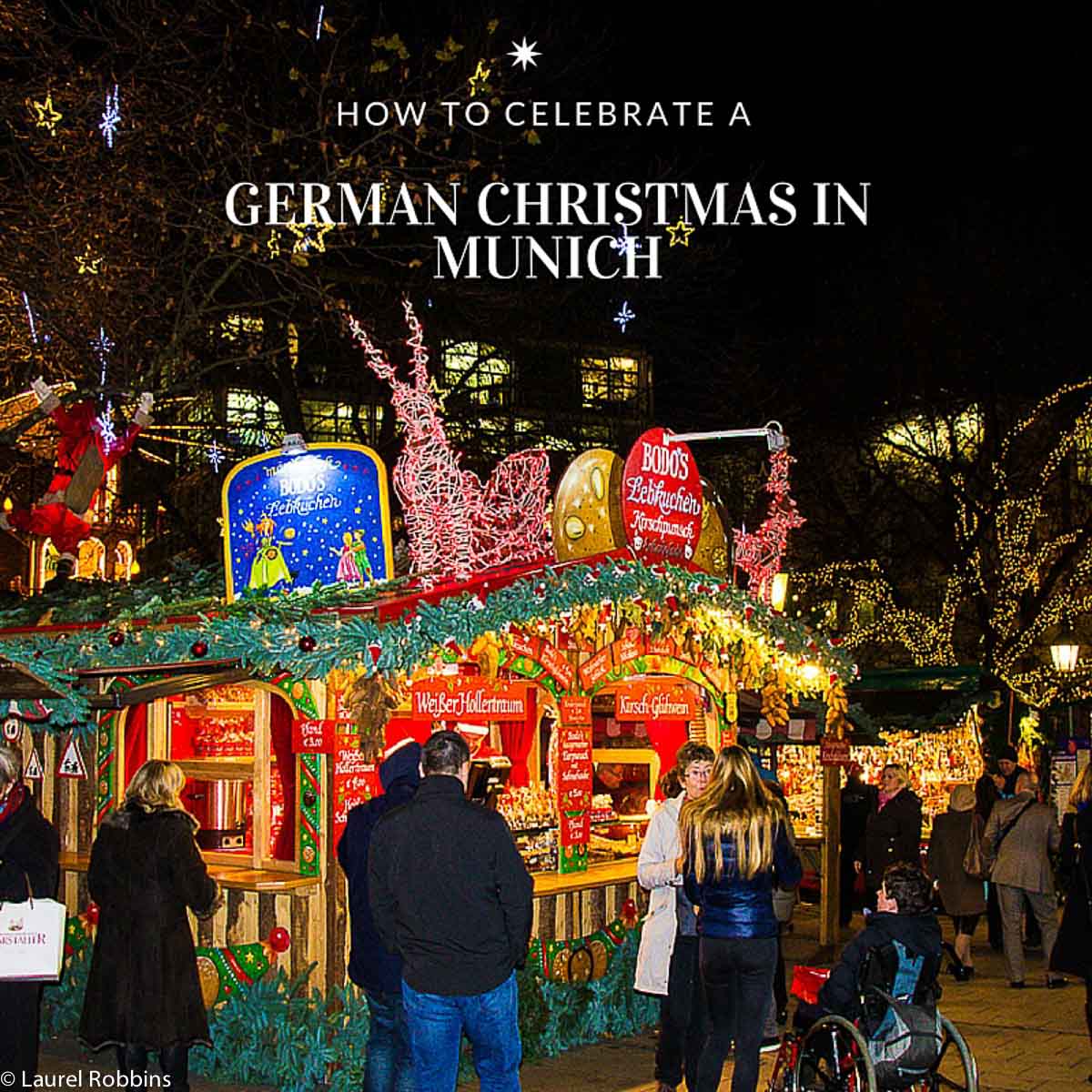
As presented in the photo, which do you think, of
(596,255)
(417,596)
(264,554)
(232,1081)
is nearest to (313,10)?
(596,255)

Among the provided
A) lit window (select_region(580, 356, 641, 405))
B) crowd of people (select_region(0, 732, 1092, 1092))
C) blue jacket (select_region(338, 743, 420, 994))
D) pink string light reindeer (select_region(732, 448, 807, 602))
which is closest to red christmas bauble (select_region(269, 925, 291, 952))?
crowd of people (select_region(0, 732, 1092, 1092))

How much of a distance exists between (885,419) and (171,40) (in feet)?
57.3

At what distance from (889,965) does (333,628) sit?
343cm

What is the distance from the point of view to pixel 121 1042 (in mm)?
7422

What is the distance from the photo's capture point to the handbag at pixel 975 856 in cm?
1226

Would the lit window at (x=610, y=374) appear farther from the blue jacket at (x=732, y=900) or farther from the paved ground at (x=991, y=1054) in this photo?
the blue jacket at (x=732, y=900)

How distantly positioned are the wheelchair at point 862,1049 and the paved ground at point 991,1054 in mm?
1844

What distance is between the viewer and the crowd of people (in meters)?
5.62

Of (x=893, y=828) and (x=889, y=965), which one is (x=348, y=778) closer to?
(x=889, y=965)

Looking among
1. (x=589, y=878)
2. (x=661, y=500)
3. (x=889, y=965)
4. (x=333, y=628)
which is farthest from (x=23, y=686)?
(x=661, y=500)

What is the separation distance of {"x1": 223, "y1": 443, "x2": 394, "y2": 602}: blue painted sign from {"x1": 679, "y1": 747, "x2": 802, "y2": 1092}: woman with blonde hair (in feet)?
11.6

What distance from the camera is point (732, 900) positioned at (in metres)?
6.78

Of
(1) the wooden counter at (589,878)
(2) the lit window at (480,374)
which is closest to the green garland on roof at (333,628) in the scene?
(1) the wooden counter at (589,878)

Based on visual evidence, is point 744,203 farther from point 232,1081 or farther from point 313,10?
point 232,1081
